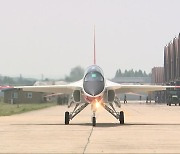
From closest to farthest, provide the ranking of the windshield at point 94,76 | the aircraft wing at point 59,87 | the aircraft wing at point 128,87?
the windshield at point 94,76 < the aircraft wing at point 128,87 < the aircraft wing at point 59,87

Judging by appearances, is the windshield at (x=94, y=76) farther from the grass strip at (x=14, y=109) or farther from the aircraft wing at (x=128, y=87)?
the grass strip at (x=14, y=109)

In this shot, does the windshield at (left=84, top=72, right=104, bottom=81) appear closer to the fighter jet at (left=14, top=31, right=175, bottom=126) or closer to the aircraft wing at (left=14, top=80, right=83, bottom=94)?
the fighter jet at (left=14, top=31, right=175, bottom=126)

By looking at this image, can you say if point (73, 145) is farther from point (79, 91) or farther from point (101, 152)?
point (79, 91)

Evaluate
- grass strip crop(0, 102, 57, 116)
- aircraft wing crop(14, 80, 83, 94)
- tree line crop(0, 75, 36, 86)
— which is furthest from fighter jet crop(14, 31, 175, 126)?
Result: tree line crop(0, 75, 36, 86)

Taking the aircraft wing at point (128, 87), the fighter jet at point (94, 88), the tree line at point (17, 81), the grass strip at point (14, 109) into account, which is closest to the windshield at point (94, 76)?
the fighter jet at point (94, 88)

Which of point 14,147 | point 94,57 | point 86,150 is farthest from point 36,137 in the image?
point 94,57

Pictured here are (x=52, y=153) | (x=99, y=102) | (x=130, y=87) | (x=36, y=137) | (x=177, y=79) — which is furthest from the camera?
(x=177, y=79)

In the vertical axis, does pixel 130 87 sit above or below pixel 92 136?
above

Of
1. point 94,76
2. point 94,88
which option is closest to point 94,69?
point 94,76

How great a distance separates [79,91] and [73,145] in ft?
27.8

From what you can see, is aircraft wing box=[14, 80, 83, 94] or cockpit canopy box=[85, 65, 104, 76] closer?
cockpit canopy box=[85, 65, 104, 76]

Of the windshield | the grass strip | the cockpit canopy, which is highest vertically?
the cockpit canopy

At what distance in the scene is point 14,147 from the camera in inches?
504

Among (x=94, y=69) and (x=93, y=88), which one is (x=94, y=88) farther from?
(x=94, y=69)
